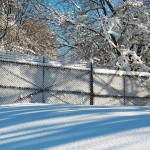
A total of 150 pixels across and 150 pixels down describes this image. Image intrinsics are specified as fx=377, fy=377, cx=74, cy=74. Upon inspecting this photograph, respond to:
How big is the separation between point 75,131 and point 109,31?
11516mm

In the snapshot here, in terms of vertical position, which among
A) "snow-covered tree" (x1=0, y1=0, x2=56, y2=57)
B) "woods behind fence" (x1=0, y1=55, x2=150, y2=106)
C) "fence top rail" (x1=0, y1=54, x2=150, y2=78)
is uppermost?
"snow-covered tree" (x1=0, y1=0, x2=56, y2=57)

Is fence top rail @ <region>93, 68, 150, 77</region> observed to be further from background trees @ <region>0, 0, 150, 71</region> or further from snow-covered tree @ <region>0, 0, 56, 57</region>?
snow-covered tree @ <region>0, 0, 56, 57</region>

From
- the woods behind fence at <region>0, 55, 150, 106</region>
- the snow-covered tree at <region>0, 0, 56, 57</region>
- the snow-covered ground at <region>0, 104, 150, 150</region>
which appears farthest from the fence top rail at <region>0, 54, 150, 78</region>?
the snow-covered ground at <region>0, 104, 150, 150</region>

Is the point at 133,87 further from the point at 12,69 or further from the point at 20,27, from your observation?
the point at 20,27

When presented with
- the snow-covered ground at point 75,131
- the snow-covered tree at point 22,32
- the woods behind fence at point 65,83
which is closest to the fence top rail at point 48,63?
the woods behind fence at point 65,83

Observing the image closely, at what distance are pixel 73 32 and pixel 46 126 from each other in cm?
1346

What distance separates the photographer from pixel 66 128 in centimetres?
303

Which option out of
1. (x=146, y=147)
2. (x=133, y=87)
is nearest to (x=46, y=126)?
(x=146, y=147)

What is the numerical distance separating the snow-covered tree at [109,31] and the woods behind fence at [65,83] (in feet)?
3.97

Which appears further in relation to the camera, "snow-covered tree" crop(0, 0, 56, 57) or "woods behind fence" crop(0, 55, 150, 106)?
"snow-covered tree" crop(0, 0, 56, 57)

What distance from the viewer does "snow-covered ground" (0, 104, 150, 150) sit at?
260cm

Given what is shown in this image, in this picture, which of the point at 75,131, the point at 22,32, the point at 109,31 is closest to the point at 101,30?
the point at 109,31

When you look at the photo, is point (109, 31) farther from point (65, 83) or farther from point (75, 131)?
point (75, 131)

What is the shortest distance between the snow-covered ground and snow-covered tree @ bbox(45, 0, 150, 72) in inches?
429
